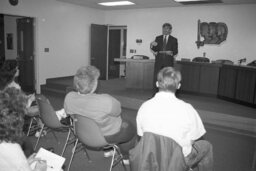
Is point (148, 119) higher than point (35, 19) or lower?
lower

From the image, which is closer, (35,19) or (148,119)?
(148,119)

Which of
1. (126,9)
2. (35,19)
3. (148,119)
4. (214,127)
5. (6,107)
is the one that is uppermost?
(126,9)

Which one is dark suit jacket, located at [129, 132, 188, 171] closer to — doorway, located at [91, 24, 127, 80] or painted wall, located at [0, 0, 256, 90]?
painted wall, located at [0, 0, 256, 90]

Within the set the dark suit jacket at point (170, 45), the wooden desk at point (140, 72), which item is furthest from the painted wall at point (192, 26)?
the dark suit jacket at point (170, 45)

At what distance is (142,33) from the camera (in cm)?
854

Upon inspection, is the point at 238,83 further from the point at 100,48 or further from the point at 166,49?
the point at 100,48

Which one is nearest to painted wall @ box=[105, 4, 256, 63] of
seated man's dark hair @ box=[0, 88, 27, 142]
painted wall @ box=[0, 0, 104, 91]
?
painted wall @ box=[0, 0, 104, 91]

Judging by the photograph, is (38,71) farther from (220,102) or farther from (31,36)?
(220,102)

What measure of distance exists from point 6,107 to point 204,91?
557cm

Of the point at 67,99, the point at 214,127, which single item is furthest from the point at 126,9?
the point at 67,99

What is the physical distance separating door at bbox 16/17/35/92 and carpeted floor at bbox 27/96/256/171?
3.60 m

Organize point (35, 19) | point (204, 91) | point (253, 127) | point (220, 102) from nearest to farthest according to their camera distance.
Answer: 1. point (253, 127)
2. point (220, 102)
3. point (204, 91)
4. point (35, 19)

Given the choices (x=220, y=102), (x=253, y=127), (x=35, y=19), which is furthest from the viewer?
(x=35, y=19)

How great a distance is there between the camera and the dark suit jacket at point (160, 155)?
5.43 feet
